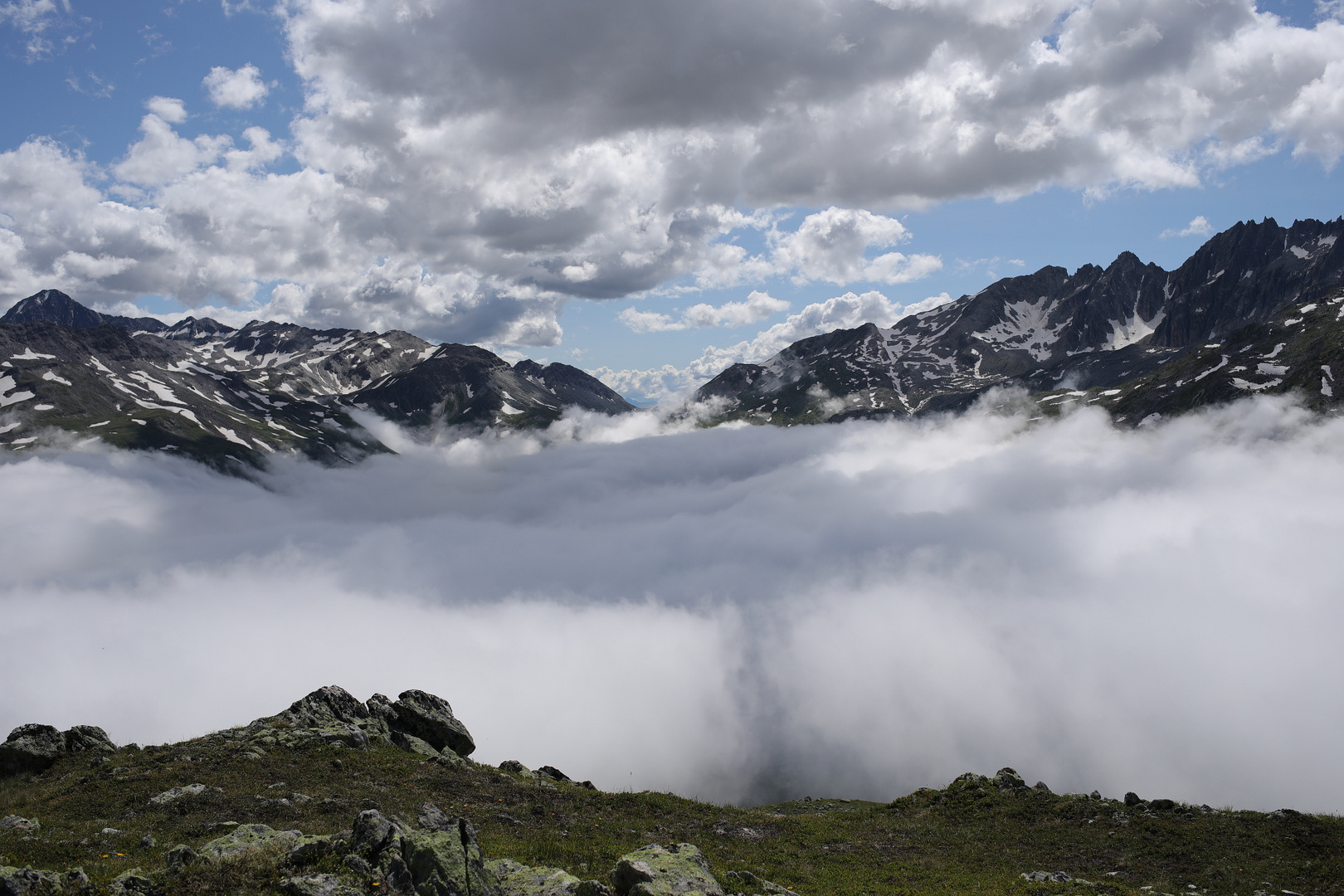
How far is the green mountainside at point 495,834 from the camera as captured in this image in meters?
15.9

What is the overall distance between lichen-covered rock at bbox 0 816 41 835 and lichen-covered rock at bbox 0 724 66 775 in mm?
12869

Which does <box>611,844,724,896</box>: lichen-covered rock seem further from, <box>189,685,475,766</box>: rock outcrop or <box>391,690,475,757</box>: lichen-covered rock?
<box>391,690,475,757</box>: lichen-covered rock

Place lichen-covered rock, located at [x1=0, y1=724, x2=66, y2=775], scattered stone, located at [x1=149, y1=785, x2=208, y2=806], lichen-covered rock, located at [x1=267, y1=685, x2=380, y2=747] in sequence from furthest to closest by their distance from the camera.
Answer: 1. lichen-covered rock, located at [x1=267, y1=685, x2=380, y2=747]
2. lichen-covered rock, located at [x1=0, y1=724, x2=66, y2=775]
3. scattered stone, located at [x1=149, y1=785, x2=208, y2=806]

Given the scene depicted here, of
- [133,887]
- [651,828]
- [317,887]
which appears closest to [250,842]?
[133,887]

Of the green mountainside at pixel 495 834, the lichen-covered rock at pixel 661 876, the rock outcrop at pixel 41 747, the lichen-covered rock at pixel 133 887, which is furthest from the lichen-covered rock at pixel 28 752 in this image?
the lichen-covered rock at pixel 661 876

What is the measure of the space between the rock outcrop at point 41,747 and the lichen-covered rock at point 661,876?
121ft

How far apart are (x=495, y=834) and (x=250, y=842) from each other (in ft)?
43.9

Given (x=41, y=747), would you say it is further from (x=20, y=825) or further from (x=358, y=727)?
(x=358, y=727)

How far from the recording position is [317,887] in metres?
14.4

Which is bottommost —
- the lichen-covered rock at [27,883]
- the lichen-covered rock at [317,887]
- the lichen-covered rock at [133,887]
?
the lichen-covered rock at [317,887]

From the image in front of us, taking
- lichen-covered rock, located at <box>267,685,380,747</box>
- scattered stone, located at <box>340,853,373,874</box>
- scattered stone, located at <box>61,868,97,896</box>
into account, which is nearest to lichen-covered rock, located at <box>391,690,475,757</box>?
lichen-covered rock, located at <box>267,685,380,747</box>

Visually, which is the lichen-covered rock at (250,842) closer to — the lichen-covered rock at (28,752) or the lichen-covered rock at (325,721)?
the lichen-covered rock at (325,721)

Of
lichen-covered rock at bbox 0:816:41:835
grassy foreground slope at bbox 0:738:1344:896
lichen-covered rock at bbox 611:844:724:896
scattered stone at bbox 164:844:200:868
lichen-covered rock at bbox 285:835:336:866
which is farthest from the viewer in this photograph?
grassy foreground slope at bbox 0:738:1344:896

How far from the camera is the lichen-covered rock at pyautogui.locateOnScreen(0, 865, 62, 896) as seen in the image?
13.8 m
